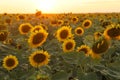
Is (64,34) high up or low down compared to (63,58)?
up

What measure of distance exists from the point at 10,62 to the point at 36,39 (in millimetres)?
650

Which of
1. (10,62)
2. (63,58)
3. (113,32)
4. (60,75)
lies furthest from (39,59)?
(60,75)

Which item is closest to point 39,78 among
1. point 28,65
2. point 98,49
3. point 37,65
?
point 98,49

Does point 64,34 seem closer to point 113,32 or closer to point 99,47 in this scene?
point 113,32

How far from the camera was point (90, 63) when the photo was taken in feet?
11.4

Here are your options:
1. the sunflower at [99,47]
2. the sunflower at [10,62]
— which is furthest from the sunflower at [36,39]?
the sunflower at [99,47]

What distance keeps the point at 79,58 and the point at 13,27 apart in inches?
245

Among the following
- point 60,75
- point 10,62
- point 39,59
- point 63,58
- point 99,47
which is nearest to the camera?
point 60,75

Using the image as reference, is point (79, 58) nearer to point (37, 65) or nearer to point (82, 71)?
point (82, 71)

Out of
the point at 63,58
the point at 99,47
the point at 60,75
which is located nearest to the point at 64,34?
the point at 63,58

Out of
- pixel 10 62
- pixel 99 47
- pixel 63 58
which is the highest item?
pixel 99 47

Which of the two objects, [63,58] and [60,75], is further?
[63,58]

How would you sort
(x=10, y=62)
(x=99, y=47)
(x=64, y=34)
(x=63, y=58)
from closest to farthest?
(x=99, y=47) < (x=63, y=58) < (x=10, y=62) < (x=64, y=34)

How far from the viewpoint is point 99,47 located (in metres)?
3.65
